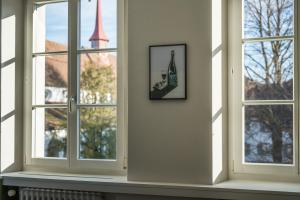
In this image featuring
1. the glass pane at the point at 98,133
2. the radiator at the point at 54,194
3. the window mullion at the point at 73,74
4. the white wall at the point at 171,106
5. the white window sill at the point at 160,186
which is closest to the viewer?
the white window sill at the point at 160,186

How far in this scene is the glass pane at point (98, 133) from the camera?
12.6 ft

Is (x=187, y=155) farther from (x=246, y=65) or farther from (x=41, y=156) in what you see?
(x=41, y=156)

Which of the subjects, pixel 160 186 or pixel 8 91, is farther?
pixel 8 91

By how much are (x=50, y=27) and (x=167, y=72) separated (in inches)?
57.1

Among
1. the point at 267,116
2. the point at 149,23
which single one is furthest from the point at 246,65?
the point at 149,23

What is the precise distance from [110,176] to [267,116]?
1413 mm

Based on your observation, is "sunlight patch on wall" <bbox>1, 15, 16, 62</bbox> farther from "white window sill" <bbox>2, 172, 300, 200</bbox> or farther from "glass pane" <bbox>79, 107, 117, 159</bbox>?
"white window sill" <bbox>2, 172, 300, 200</bbox>

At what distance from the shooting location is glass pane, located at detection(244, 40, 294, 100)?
332 cm

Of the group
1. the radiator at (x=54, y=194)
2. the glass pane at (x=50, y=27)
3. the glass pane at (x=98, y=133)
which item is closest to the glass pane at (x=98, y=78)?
the glass pane at (x=98, y=133)

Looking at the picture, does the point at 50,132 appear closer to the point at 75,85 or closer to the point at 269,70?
the point at 75,85

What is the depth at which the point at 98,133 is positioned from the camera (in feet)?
12.8

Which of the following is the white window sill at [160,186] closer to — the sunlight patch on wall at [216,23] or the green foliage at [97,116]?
the green foliage at [97,116]

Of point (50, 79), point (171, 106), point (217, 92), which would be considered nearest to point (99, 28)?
point (50, 79)

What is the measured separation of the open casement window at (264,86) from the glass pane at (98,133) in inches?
41.9
